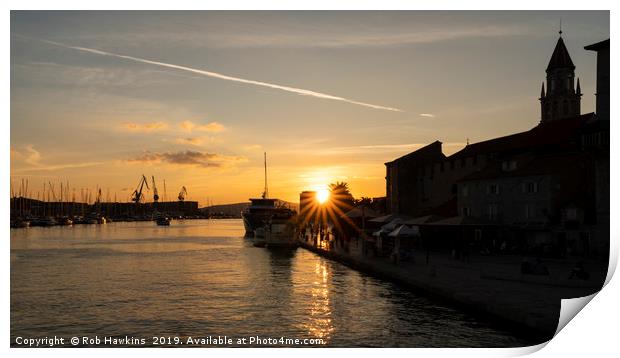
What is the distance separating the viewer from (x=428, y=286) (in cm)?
3106

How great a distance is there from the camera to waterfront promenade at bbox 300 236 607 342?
2255cm

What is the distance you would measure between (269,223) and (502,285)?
66058mm

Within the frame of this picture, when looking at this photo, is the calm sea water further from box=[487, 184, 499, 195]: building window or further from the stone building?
box=[487, 184, 499, 195]: building window

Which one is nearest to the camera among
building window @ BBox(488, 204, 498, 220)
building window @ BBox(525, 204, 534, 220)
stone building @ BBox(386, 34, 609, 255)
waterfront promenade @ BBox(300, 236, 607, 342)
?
waterfront promenade @ BBox(300, 236, 607, 342)

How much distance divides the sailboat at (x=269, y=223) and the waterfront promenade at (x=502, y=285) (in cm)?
4130

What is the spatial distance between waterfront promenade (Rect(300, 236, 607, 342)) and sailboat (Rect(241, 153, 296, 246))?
4130 cm

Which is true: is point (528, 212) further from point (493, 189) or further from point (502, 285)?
point (502, 285)

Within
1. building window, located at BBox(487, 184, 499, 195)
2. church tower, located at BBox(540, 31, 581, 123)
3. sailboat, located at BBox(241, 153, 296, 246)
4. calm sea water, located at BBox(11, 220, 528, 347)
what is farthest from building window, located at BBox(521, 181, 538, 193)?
church tower, located at BBox(540, 31, 581, 123)

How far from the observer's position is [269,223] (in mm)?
93938

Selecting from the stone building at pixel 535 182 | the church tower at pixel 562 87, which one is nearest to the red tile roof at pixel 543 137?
the stone building at pixel 535 182

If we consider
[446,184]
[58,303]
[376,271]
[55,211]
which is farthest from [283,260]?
[55,211]

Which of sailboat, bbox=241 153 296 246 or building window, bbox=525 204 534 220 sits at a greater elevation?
building window, bbox=525 204 534 220

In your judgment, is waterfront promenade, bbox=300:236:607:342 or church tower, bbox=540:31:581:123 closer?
waterfront promenade, bbox=300:236:607:342

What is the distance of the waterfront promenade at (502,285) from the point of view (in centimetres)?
2255
